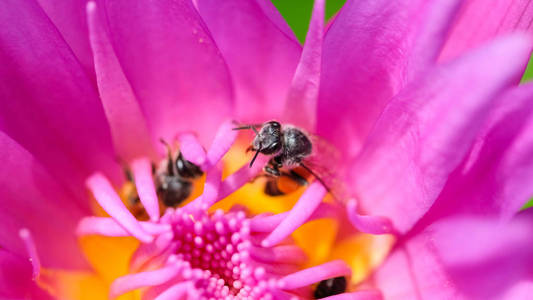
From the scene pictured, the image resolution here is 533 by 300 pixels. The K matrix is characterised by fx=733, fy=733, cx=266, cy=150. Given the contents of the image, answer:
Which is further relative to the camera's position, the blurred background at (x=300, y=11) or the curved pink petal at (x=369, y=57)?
the blurred background at (x=300, y=11)

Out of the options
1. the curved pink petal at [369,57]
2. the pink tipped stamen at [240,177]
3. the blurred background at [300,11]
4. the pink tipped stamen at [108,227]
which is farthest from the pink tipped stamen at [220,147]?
the blurred background at [300,11]

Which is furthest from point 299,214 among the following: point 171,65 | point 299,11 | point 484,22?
point 299,11

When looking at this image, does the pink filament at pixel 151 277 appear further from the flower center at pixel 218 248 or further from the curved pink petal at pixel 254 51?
the curved pink petal at pixel 254 51

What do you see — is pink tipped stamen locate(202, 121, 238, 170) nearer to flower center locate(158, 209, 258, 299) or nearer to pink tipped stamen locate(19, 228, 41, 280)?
flower center locate(158, 209, 258, 299)

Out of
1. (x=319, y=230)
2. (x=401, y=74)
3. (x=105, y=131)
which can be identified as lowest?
(x=319, y=230)

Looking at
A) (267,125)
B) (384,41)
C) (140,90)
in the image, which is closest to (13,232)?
(140,90)

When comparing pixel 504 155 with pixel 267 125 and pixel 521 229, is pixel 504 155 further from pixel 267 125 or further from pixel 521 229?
pixel 267 125

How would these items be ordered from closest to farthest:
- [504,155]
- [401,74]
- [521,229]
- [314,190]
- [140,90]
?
[521,229], [504,155], [401,74], [314,190], [140,90]

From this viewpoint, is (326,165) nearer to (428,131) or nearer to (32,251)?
(428,131)
